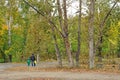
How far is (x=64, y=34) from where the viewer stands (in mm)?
31438

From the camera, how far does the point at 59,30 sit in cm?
3183

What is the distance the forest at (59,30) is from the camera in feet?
101

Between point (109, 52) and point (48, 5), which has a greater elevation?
point (48, 5)

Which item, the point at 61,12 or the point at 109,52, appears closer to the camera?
the point at 61,12

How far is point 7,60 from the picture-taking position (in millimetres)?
62281

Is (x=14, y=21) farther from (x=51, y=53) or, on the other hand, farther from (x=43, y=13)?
(x=43, y=13)

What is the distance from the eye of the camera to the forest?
101ft

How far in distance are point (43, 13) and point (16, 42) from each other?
3062 cm

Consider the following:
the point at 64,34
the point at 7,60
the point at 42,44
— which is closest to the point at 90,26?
the point at 64,34

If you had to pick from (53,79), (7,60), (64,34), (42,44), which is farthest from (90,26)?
(7,60)

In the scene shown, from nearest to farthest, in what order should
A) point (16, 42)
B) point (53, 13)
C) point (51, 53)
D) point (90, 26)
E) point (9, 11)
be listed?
point (90, 26)
point (53, 13)
point (9, 11)
point (16, 42)
point (51, 53)

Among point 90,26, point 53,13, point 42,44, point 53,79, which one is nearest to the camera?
point 53,79

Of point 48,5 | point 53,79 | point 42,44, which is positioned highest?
point 48,5

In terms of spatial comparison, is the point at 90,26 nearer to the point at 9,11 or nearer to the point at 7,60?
the point at 9,11
